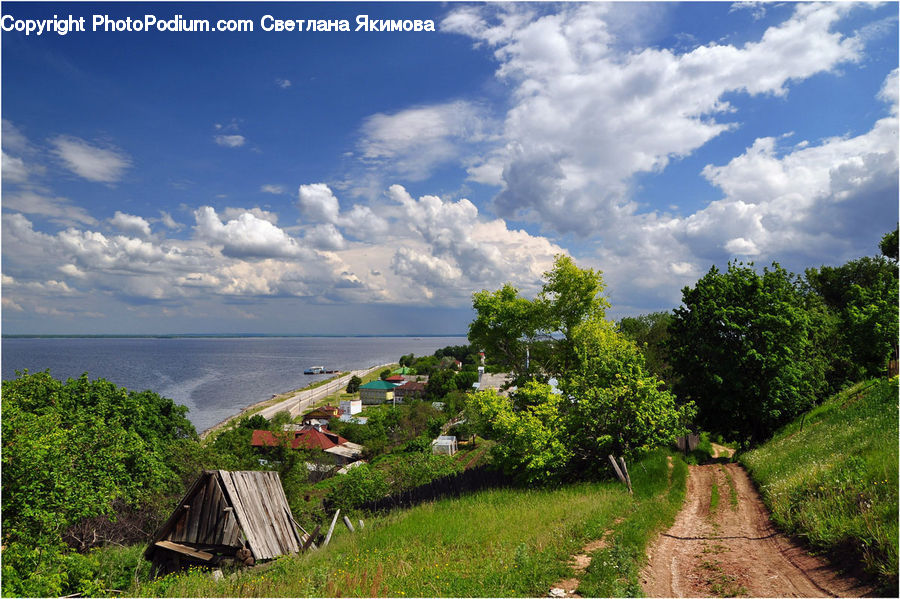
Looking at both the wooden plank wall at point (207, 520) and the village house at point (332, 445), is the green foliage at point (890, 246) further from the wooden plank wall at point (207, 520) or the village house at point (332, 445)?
the village house at point (332, 445)

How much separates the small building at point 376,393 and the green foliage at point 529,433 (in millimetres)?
98793

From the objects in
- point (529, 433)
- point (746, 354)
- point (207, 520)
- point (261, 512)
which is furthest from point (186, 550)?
point (746, 354)

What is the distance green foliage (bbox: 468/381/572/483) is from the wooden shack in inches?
372

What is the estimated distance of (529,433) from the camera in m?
19.8

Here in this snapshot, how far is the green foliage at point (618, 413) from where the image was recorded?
1900 cm

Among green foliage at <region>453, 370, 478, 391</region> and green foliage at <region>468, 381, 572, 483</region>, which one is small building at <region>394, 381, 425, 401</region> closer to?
green foliage at <region>453, 370, 478, 391</region>

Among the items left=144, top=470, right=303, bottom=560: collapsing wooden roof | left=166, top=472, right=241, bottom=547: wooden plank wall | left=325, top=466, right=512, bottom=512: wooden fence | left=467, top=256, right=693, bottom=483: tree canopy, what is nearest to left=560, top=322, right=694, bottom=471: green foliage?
left=467, top=256, right=693, bottom=483: tree canopy

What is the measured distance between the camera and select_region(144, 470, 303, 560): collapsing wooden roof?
14.4m

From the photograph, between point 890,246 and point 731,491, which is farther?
point 890,246

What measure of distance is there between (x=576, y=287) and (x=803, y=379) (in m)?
13.2

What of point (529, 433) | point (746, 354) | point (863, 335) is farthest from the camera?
point (863, 335)

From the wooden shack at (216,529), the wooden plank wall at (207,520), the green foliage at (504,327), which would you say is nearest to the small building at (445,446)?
the green foliage at (504,327)

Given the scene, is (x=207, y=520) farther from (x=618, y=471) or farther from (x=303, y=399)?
(x=303, y=399)

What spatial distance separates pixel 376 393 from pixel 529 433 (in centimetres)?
10496
